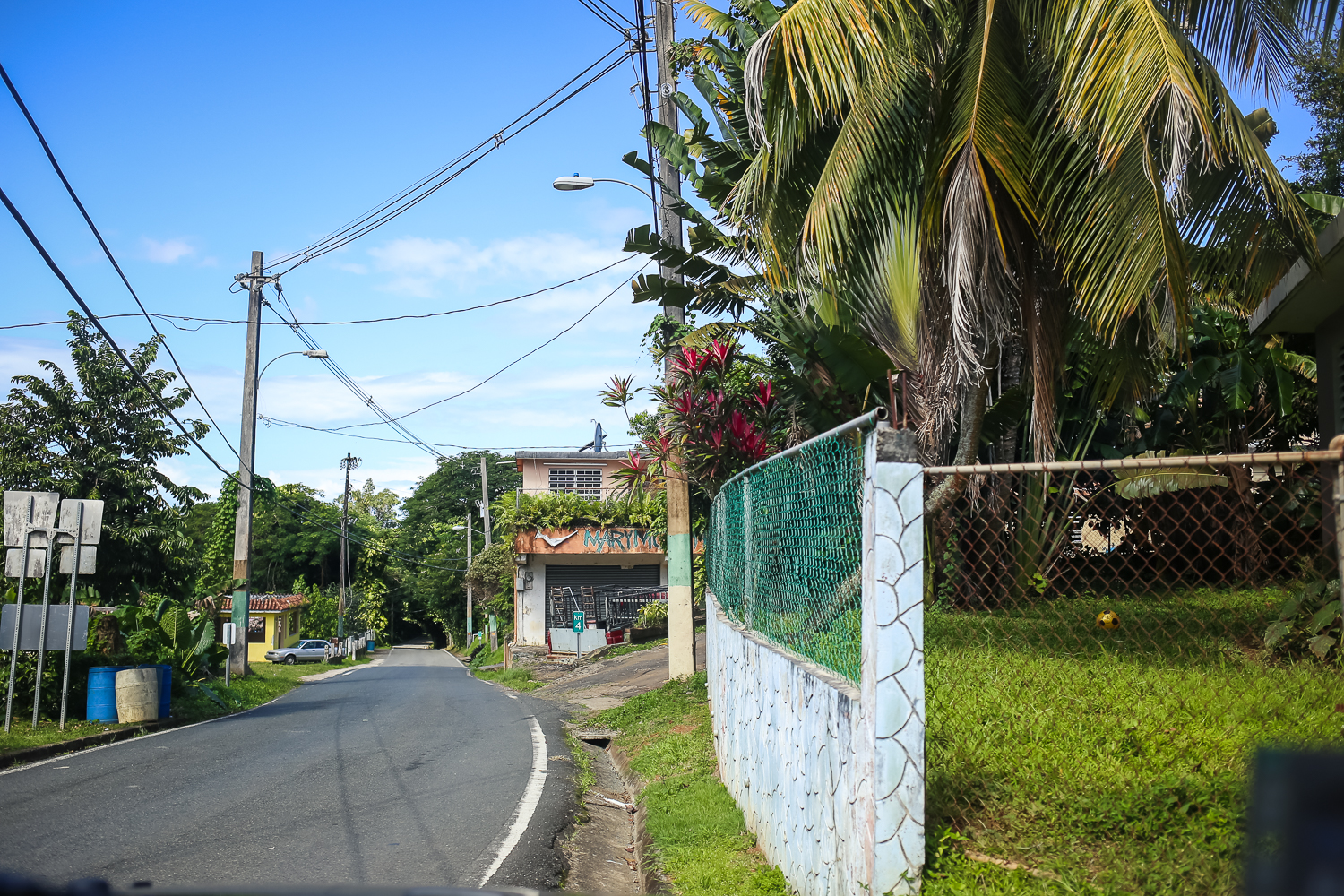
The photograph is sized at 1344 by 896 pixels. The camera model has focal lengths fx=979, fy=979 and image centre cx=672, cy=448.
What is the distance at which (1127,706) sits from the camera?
5.65m

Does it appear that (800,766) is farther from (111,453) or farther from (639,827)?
(111,453)

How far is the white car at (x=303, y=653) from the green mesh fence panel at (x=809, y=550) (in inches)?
1674

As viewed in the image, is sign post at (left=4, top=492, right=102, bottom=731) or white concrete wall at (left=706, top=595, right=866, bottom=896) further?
sign post at (left=4, top=492, right=102, bottom=731)

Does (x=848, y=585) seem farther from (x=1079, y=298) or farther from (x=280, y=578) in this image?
(x=280, y=578)

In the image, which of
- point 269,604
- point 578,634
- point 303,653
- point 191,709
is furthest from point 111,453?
point 269,604

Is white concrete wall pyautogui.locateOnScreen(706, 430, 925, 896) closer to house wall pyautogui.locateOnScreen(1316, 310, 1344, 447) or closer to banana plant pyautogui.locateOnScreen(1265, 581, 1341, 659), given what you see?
banana plant pyautogui.locateOnScreen(1265, 581, 1341, 659)

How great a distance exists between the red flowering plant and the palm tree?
385 cm

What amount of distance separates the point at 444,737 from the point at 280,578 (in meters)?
59.1

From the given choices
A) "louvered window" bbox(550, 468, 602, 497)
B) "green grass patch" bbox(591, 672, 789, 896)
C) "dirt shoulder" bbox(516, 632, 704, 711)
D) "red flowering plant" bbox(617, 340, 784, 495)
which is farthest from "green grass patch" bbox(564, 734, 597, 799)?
"louvered window" bbox(550, 468, 602, 497)

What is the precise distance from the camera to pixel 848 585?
4496 mm

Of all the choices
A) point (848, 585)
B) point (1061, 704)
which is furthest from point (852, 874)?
point (1061, 704)

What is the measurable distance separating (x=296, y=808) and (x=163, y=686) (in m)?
8.20

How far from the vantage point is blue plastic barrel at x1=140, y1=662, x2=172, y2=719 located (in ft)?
→ 46.7

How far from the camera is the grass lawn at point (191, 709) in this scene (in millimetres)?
11438
